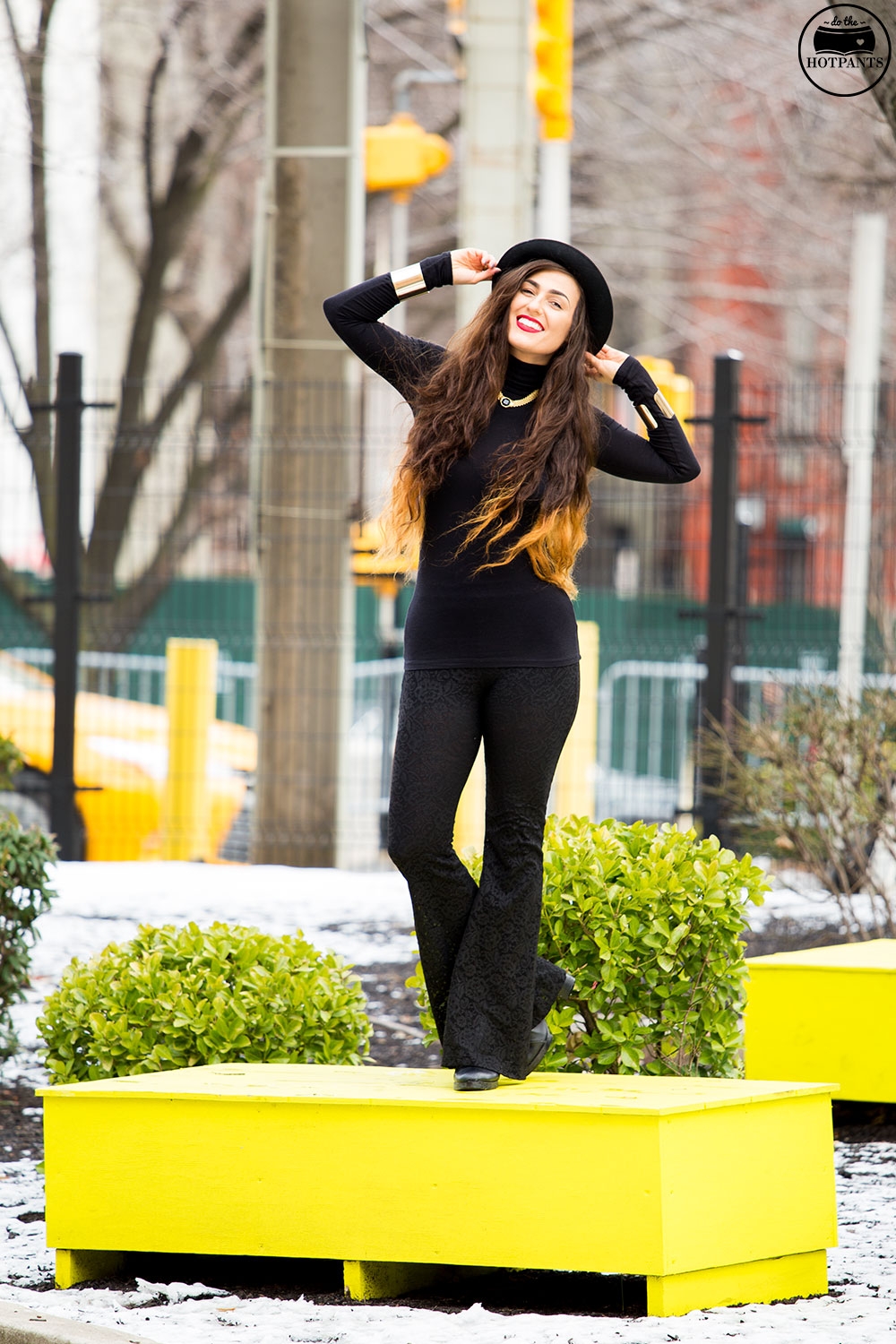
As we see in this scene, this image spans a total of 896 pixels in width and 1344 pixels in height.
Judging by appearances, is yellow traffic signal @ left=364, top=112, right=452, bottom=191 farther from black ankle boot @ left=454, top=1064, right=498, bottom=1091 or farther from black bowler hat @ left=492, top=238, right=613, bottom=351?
black ankle boot @ left=454, top=1064, right=498, bottom=1091

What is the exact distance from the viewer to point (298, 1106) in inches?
145

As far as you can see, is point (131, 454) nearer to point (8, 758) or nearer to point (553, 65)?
point (553, 65)

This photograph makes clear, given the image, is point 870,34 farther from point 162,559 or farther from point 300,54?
point 162,559

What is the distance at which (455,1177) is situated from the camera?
11.7ft

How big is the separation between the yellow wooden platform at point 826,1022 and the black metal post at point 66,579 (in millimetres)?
5530

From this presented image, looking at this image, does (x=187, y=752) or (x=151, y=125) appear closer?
(x=187, y=752)

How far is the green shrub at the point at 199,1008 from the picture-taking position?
14.5 feet

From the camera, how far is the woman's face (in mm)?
3941

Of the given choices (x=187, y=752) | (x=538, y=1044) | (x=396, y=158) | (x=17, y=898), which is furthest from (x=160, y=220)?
(x=538, y=1044)

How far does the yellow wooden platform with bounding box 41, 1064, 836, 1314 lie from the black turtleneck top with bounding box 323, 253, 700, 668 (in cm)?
92

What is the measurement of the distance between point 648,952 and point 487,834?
27.5 inches

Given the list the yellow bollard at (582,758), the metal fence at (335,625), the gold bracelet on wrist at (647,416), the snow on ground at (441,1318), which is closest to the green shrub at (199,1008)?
the snow on ground at (441,1318)

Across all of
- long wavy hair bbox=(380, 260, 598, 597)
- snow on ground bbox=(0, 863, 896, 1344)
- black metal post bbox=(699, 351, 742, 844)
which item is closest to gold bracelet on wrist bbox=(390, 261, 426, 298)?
long wavy hair bbox=(380, 260, 598, 597)

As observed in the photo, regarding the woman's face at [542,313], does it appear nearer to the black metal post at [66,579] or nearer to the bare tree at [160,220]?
the black metal post at [66,579]
